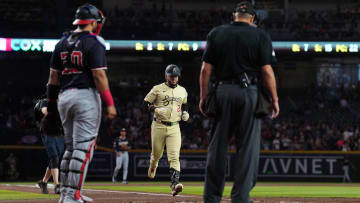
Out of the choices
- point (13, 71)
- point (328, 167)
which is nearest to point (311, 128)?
point (328, 167)

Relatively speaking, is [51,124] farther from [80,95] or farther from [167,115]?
[167,115]

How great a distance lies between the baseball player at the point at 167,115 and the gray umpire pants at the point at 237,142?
19.5ft

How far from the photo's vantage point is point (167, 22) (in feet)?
116

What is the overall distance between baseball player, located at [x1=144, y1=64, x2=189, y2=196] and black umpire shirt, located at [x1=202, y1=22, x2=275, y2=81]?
6.04 m

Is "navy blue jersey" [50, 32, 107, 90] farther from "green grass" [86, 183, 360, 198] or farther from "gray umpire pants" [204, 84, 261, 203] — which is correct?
"green grass" [86, 183, 360, 198]

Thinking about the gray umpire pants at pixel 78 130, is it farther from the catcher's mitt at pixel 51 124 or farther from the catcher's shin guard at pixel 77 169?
the catcher's mitt at pixel 51 124

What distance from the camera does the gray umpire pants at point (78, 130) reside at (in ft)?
23.2

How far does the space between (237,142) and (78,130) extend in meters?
1.72

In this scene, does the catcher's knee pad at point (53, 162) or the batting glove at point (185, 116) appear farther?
the batting glove at point (185, 116)

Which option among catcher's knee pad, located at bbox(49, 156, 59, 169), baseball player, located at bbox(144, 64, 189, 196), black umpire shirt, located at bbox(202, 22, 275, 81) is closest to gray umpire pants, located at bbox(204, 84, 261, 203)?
black umpire shirt, located at bbox(202, 22, 275, 81)

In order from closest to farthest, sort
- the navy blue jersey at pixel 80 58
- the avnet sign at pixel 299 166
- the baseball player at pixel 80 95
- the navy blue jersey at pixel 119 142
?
1. the baseball player at pixel 80 95
2. the navy blue jersey at pixel 80 58
3. the navy blue jersey at pixel 119 142
4. the avnet sign at pixel 299 166

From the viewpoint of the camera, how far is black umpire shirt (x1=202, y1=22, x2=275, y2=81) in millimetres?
6988

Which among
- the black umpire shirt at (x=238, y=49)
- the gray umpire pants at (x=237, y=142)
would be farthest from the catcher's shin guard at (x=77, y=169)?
the black umpire shirt at (x=238, y=49)

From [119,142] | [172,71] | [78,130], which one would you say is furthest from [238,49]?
[119,142]
